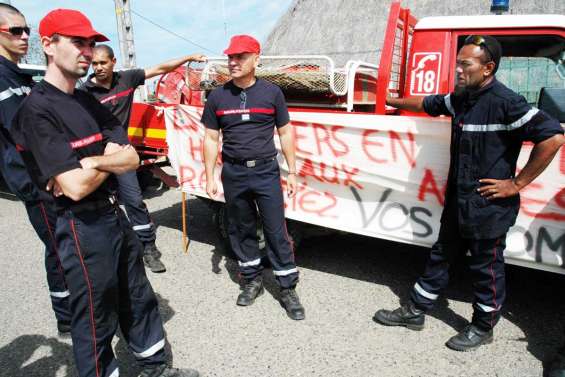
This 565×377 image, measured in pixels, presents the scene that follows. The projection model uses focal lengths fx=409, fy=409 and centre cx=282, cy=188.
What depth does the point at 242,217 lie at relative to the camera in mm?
3152

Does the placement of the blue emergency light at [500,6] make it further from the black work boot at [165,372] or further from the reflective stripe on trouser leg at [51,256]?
the reflective stripe on trouser leg at [51,256]

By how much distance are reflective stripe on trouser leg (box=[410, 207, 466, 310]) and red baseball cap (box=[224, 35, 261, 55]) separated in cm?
170

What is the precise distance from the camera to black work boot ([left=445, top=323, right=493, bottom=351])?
2629 millimetres

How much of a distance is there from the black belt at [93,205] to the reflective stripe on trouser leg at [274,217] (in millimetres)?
1207

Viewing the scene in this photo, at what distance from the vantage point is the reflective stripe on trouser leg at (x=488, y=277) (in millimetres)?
2492

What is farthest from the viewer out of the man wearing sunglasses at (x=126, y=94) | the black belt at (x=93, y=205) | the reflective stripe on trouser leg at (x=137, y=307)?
the man wearing sunglasses at (x=126, y=94)

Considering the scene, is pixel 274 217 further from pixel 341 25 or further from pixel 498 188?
pixel 341 25

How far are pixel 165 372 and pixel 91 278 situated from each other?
0.80 metres

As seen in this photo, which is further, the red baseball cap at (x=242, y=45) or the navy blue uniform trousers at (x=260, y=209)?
the navy blue uniform trousers at (x=260, y=209)

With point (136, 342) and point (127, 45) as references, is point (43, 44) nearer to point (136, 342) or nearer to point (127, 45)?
point (136, 342)

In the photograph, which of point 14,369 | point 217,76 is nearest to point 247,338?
point 14,369

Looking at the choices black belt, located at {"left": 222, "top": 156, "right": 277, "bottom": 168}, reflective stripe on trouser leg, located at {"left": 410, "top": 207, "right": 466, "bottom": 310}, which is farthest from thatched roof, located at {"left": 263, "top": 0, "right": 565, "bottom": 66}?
reflective stripe on trouser leg, located at {"left": 410, "top": 207, "right": 466, "bottom": 310}

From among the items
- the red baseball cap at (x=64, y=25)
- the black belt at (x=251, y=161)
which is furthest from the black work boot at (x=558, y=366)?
the red baseball cap at (x=64, y=25)

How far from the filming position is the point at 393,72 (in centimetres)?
331
